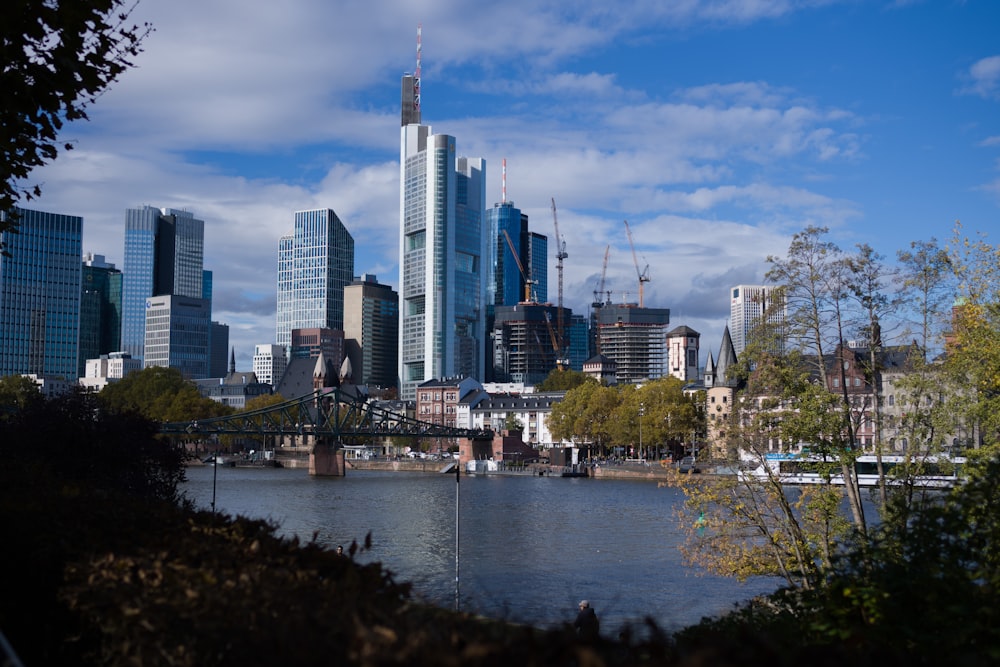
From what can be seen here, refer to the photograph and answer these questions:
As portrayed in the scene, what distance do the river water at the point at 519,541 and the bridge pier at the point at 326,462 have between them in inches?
762

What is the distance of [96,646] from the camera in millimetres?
8070

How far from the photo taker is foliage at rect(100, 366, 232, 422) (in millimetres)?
141750

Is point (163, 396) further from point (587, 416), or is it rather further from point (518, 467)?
point (587, 416)

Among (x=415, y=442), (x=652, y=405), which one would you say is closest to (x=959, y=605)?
(x=652, y=405)

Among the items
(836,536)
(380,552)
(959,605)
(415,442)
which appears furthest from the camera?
(415,442)

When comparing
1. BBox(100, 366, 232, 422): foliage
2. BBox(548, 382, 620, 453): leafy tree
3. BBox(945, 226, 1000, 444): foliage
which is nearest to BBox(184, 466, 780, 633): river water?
BBox(945, 226, 1000, 444): foliage

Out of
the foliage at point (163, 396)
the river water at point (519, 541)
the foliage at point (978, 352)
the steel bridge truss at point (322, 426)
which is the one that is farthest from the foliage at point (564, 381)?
the foliage at point (978, 352)

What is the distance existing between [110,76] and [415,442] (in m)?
160

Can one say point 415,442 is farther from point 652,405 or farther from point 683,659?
point 683,659

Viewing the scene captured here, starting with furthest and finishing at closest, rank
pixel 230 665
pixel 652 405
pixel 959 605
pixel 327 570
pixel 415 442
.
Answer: pixel 415 442 → pixel 652 405 → pixel 327 570 → pixel 959 605 → pixel 230 665

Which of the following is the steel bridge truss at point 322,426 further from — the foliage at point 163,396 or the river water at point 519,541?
the river water at point 519,541

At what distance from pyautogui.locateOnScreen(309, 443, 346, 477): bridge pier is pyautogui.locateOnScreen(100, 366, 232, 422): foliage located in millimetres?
33033

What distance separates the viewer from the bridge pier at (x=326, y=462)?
114 m

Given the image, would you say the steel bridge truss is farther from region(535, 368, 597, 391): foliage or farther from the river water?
region(535, 368, 597, 391): foliage
